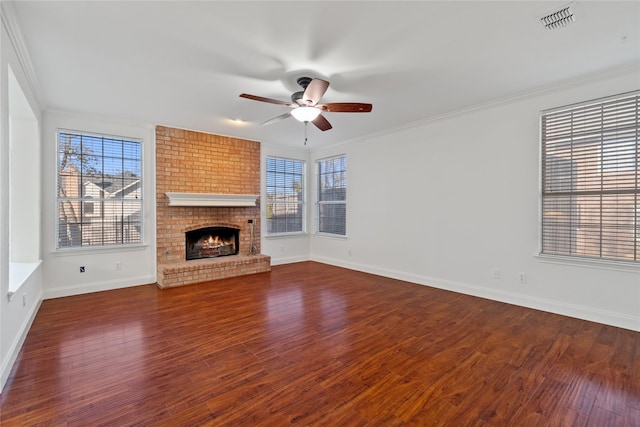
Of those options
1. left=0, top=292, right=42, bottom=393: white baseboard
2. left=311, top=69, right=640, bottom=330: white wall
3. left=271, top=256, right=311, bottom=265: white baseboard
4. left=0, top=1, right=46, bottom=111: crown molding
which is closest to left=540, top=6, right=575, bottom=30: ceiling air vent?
left=311, top=69, right=640, bottom=330: white wall

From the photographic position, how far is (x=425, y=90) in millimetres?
3617

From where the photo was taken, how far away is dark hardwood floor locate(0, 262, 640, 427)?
1.85 m

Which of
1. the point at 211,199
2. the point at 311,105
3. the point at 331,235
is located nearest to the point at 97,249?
the point at 211,199

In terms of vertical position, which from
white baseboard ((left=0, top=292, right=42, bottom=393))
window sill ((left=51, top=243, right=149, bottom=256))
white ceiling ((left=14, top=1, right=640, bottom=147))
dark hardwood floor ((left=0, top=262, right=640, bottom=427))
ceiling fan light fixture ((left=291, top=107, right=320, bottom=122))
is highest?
white ceiling ((left=14, top=1, right=640, bottom=147))

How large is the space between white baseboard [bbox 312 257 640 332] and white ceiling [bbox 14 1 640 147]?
103 inches

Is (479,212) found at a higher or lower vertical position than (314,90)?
lower

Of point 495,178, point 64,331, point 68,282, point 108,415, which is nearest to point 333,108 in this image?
point 495,178

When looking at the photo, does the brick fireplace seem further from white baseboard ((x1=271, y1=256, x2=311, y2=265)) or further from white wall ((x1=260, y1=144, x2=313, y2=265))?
white baseboard ((x1=271, y1=256, x2=311, y2=265))

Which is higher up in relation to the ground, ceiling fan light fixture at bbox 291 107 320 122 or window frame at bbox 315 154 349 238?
ceiling fan light fixture at bbox 291 107 320 122

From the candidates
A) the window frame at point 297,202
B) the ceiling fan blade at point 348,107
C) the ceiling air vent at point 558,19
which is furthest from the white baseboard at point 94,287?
the ceiling air vent at point 558,19

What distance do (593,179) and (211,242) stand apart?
5.87m

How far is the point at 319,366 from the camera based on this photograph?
2.38 m

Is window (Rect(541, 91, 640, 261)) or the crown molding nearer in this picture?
the crown molding

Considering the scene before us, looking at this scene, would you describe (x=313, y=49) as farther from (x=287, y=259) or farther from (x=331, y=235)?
(x=287, y=259)
